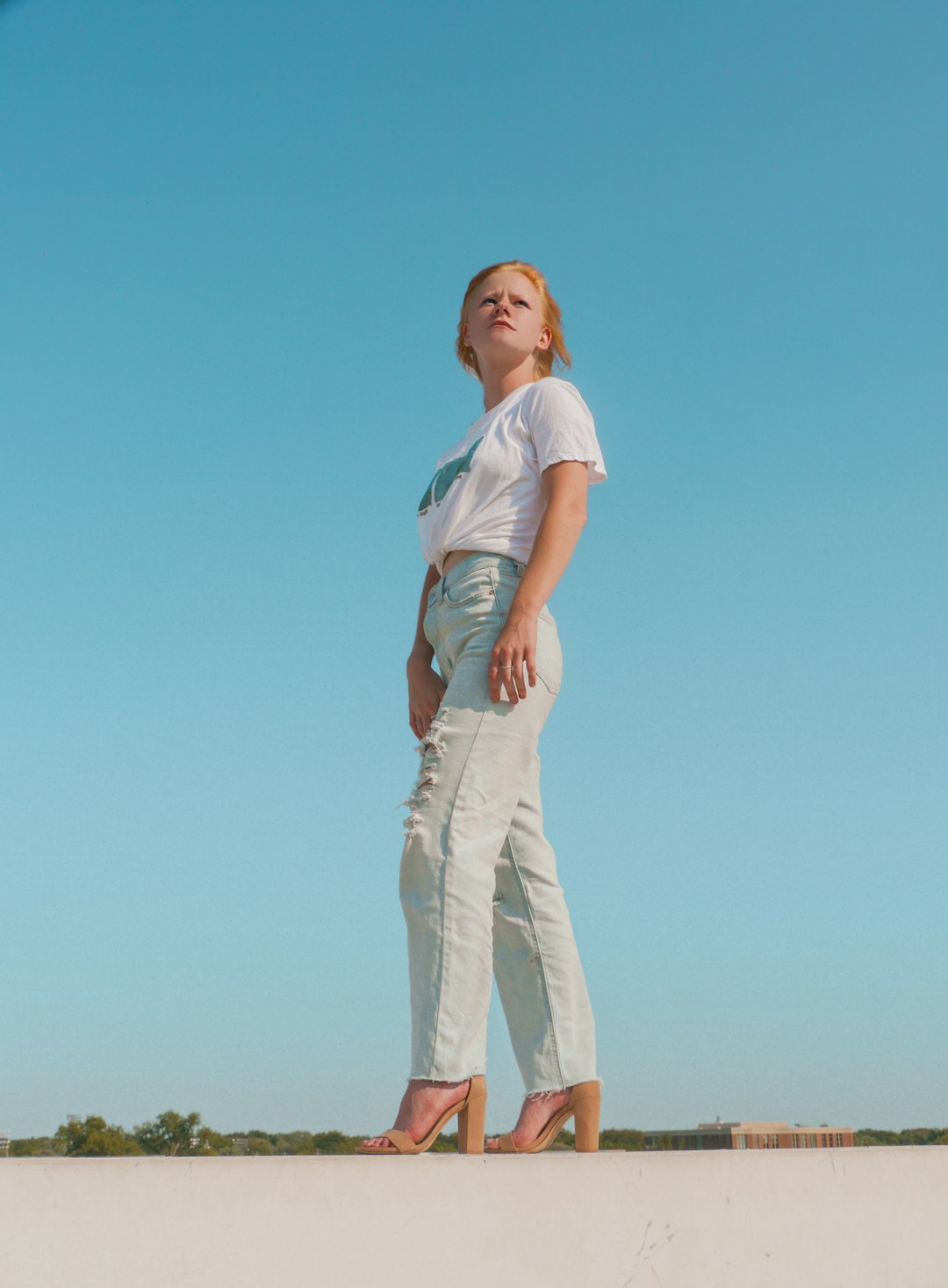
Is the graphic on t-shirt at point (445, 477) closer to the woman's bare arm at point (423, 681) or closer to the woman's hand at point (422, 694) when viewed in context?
the woman's bare arm at point (423, 681)

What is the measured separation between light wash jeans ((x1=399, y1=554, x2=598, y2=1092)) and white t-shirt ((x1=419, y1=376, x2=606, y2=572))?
85mm

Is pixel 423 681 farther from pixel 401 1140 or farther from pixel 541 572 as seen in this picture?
pixel 401 1140

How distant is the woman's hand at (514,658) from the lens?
2.97m

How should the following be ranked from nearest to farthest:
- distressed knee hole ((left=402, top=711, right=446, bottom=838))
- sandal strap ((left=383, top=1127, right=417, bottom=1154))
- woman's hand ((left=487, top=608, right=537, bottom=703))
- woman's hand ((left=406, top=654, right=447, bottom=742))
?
sandal strap ((left=383, top=1127, right=417, bottom=1154)) < distressed knee hole ((left=402, top=711, right=446, bottom=838)) < woman's hand ((left=487, top=608, right=537, bottom=703)) < woman's hand ((left=406, top=654, right=447, bottom=742))

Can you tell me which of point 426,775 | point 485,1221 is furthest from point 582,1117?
point 426,775

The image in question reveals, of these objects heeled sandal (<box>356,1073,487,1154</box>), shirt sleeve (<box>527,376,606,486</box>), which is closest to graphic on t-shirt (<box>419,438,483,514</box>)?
shirt sleeve (<box>527,376,606,486</box>)

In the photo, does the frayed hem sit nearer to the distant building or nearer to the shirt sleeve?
the distant building

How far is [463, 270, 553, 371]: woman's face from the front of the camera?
142 inches

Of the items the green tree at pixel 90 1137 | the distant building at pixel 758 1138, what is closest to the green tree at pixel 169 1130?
the green tree at pixel 90 1137

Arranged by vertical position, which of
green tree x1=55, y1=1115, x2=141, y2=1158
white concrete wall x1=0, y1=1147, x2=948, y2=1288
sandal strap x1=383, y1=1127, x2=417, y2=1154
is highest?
sandal strap x1=383, y1=1127, x2=417, y2=1154

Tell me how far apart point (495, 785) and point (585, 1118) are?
3.05ft

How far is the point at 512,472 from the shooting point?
10.7 feet

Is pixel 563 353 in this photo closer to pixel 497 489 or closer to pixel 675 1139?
pixel 497 489

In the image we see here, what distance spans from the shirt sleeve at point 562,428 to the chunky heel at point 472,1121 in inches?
64.3
